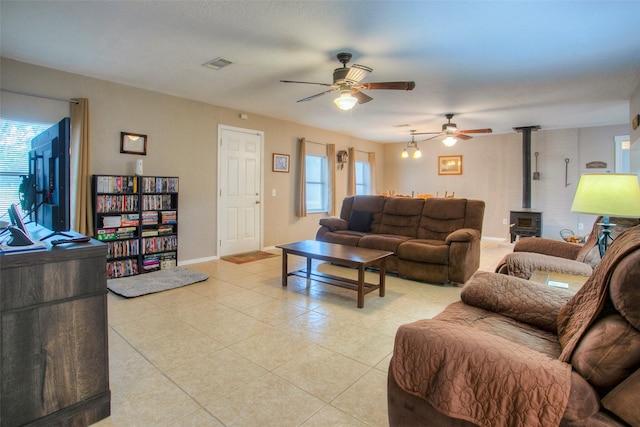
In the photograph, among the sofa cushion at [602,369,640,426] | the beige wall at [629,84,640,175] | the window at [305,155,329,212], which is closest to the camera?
the sofa cushion at [602,369,640,426]

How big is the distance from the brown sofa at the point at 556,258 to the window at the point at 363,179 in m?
5.81

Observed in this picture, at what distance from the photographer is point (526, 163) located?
6.91m

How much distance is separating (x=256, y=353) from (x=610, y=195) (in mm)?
2593

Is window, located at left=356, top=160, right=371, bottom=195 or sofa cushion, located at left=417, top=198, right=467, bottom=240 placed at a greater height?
window, located at left=356, top=160, right=371, bottom=195

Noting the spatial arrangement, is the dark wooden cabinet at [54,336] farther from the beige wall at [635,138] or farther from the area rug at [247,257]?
the beige wall at [635,138]

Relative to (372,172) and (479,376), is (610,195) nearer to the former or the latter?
(479,376)

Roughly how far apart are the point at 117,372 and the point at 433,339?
1.97m

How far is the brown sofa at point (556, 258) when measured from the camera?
252 centimetres

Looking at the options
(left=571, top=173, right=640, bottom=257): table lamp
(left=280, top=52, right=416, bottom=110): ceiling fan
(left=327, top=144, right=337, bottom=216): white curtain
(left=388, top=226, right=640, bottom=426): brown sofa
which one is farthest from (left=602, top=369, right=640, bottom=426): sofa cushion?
(left=327, top=144, right=337, bottom=216): white curtain

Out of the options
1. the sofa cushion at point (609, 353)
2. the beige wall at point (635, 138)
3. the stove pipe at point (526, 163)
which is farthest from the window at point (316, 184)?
the sofa cushion at point (609, 353)

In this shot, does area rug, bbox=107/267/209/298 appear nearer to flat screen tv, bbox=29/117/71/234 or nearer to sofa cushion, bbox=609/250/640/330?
flat screen tv, bbox=29/117/71/234

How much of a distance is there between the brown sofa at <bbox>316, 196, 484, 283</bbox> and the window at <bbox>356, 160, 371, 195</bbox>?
3194 mm

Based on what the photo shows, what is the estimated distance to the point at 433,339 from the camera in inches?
48.9

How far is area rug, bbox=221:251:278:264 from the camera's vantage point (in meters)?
5.29
